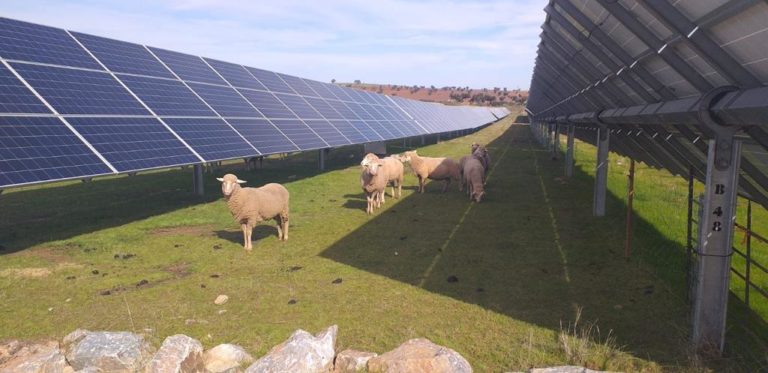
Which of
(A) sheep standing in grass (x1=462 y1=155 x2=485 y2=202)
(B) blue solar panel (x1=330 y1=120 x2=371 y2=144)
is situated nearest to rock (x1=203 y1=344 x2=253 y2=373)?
(A) sheep standing in grass (x1=462 y1=155 x2=485 y2=202)

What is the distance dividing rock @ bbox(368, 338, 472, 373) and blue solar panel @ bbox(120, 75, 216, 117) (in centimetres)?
1384

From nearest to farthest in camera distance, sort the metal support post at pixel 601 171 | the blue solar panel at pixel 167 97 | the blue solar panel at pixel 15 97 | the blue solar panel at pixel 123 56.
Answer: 1. the blue solar panel at pixel 15 97
2. the metal support post at pixel 601 171
3. the blue solar panel at pixel 167 97
4. the blue solar panel at pixel 123 56

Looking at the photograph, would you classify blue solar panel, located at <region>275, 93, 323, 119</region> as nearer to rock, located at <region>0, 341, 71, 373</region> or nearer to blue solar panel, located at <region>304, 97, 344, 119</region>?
blue solar panel, located at <region>304, 97, 344, 119</region>

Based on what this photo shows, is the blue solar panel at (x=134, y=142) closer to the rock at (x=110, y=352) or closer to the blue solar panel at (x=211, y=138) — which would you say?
the blue solar panel at (x=211, y=138)

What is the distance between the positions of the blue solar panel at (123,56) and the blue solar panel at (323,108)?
35.1ft

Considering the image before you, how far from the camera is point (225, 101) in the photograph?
22.2 m

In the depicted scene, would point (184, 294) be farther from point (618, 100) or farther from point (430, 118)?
point (430, 118)

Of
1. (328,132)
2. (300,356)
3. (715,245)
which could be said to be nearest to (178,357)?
(300,356)

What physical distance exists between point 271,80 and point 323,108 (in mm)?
3591

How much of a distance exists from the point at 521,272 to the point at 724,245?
4.36m

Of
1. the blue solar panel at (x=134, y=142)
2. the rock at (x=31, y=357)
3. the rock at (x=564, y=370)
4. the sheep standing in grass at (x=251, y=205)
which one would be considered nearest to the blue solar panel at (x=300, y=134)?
the blue solar panel at (x=134, y=142)

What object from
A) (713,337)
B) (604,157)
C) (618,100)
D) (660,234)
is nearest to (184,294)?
(713,337)

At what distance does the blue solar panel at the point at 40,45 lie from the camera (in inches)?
599

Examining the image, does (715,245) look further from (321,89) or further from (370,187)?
(321,89)
